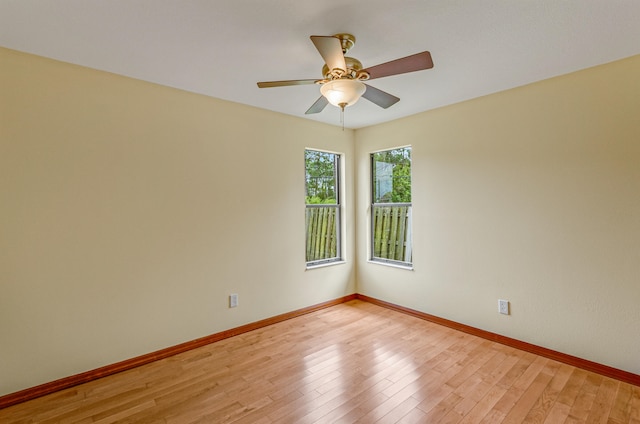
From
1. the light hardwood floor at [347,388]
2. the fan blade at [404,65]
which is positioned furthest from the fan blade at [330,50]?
the light hardwood floor at [347,388]

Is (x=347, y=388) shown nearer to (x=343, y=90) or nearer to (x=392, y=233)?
(x=343, y=90)

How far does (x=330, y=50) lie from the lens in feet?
5.83

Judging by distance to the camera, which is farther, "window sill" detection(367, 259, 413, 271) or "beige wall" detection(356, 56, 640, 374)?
"window sill" detection(367, 259, 413, 271)

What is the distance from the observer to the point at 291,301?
12.3 feet

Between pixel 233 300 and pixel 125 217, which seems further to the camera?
pixel 233 300

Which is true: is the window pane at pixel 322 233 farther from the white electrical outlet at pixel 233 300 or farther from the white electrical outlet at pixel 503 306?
the white electrical outlet at pixel 503 306

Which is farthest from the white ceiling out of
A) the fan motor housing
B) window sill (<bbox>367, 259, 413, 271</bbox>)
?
window sill (<bbox>367, 259, 413, 271</bbox>)

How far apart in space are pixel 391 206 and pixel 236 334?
239cm

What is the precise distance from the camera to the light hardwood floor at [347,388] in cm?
201

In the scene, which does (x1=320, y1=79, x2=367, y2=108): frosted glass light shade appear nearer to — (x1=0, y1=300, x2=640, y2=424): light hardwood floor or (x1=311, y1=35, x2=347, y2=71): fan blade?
(x1=311, y1=35, x2=347, y2=71): fan blade

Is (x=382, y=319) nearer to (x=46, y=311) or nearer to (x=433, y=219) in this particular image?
(x=433, y=219)

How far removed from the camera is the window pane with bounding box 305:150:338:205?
4.02m

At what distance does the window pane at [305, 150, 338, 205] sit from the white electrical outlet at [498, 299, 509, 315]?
2235mm

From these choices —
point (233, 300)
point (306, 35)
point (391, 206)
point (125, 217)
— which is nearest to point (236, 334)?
point (233, 300)
